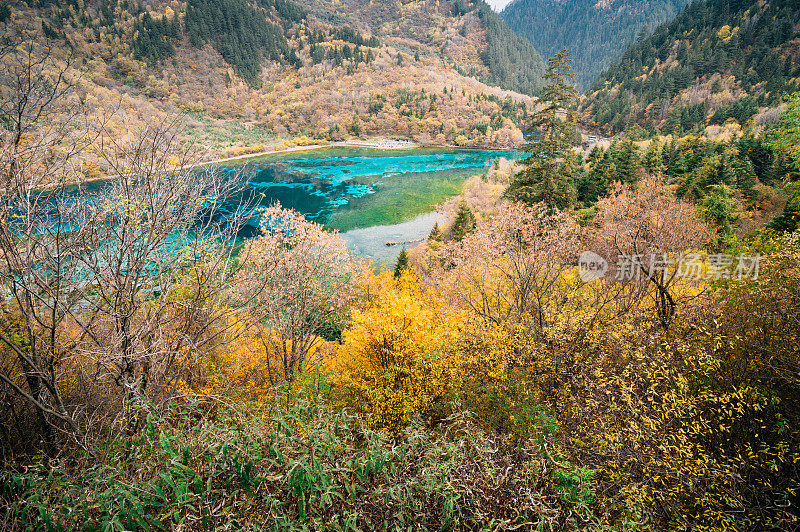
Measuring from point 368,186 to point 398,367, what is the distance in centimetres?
6203

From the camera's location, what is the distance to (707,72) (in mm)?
85812

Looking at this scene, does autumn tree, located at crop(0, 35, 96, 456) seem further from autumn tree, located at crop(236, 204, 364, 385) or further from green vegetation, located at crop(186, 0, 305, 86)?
green vegetation, located at crop(186, 0, 305, 86)

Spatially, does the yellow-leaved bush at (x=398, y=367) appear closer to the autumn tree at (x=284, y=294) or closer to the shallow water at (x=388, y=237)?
the autumn tree at (x=284, y=294)

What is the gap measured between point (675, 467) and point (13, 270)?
12084 mm

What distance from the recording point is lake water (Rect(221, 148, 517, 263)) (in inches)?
1902

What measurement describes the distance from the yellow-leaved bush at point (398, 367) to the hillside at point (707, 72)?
241 feet

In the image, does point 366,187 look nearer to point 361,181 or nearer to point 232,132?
point 361,181

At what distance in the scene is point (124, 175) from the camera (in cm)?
661

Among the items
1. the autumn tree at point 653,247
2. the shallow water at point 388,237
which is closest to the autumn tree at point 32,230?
the autumn tree at point 653,247

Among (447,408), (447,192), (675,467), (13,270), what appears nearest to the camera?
(13,270)

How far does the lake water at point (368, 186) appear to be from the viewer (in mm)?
48312

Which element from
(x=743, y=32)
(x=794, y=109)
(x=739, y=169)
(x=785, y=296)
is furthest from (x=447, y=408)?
(x=743, y=32)

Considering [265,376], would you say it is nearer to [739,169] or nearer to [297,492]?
[297,492]
